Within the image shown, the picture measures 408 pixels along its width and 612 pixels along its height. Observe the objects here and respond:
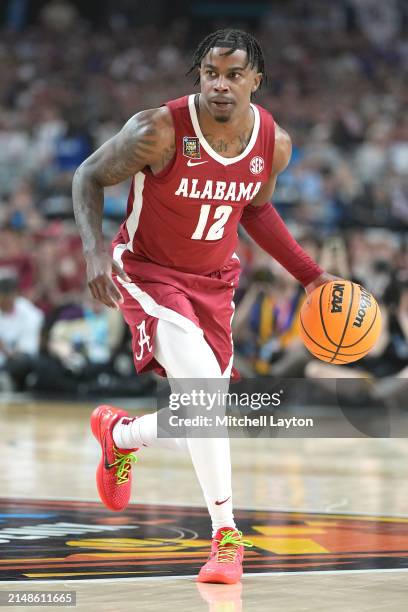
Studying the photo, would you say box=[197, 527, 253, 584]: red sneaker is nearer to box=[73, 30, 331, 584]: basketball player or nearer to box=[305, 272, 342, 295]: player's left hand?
box=[73, 30, 331, 584]: basketball player

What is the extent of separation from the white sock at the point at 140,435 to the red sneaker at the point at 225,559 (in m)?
0.48

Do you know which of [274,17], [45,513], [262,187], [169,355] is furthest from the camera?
[274,17]

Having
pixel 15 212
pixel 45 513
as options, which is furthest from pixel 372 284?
pixel 45 513

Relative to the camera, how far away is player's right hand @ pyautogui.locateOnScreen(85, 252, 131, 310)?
432cm

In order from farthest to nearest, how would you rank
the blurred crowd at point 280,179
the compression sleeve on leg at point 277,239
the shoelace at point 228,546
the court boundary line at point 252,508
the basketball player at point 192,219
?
the blurred crowd at point 280,179 < the court boundary line at point 252,508 < the compression sleeve on leg at point 277,239 < the basketball player at point 192,219 < the shoelace at point 228,546

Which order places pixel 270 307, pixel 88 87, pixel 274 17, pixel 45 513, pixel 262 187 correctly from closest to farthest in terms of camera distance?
pixel 262 187, pixel 45 513, pixel 270 307, pixel 88 87, pixel 274 17

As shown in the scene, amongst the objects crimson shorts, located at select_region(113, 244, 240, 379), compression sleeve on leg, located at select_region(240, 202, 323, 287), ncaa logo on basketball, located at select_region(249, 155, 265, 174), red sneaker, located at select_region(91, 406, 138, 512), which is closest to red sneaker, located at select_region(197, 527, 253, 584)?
crimson shorts, located at select_region(113, 244, 240, 379)

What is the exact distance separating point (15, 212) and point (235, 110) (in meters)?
10.4

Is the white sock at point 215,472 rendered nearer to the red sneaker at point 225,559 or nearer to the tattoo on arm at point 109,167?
the red sneaker at point 225,559

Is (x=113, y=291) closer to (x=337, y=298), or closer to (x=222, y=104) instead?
(x=222, y=104)

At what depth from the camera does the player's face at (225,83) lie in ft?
14.8

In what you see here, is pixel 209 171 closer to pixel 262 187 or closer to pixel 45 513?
pixel 262 187

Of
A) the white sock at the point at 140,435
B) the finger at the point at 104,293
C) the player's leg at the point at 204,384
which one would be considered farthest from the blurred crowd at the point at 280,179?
the finger at the point at 104,293

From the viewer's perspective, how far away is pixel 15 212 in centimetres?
1467
